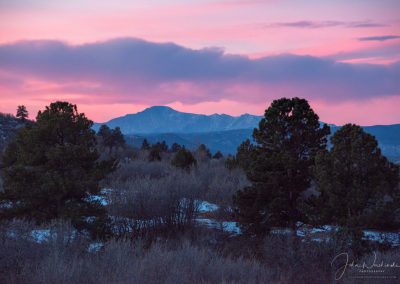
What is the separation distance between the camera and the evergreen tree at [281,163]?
14969 millimetres

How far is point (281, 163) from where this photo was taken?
49.4 ft

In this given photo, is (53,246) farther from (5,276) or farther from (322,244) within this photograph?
(322,244)

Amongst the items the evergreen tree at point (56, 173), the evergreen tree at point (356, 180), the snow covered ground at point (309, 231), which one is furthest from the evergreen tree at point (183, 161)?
the evergreen tree at point (356, 180)

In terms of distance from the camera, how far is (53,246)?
36.6 feet

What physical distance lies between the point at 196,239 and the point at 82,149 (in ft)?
16.8

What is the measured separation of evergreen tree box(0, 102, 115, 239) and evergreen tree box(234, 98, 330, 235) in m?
4.78

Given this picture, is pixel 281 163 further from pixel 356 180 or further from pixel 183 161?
pixel 183 161

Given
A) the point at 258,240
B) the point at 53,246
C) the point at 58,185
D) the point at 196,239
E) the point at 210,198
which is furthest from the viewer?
the point at 210,198

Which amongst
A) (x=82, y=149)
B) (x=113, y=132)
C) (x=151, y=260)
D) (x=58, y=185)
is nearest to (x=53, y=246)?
(x=151, y=260)

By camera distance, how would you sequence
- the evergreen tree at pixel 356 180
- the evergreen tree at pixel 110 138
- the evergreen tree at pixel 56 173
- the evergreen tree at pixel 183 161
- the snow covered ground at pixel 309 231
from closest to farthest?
1. the evergreen tree at pixel 356 180
2. the evergreen tree at pixel 56 173
3. the snow covered ground at pixel 309 231
4. the evergreen tree at pixel 183 161
5. the evergreen tree at pixel 110 138

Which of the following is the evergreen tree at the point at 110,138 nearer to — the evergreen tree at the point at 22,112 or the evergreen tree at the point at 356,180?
the evergreen tree at the point at 22,112

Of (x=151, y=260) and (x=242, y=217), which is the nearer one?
(x=151, y=260)

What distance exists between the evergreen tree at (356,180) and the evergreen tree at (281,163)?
5.70ft

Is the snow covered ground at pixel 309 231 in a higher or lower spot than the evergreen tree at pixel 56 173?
lower
